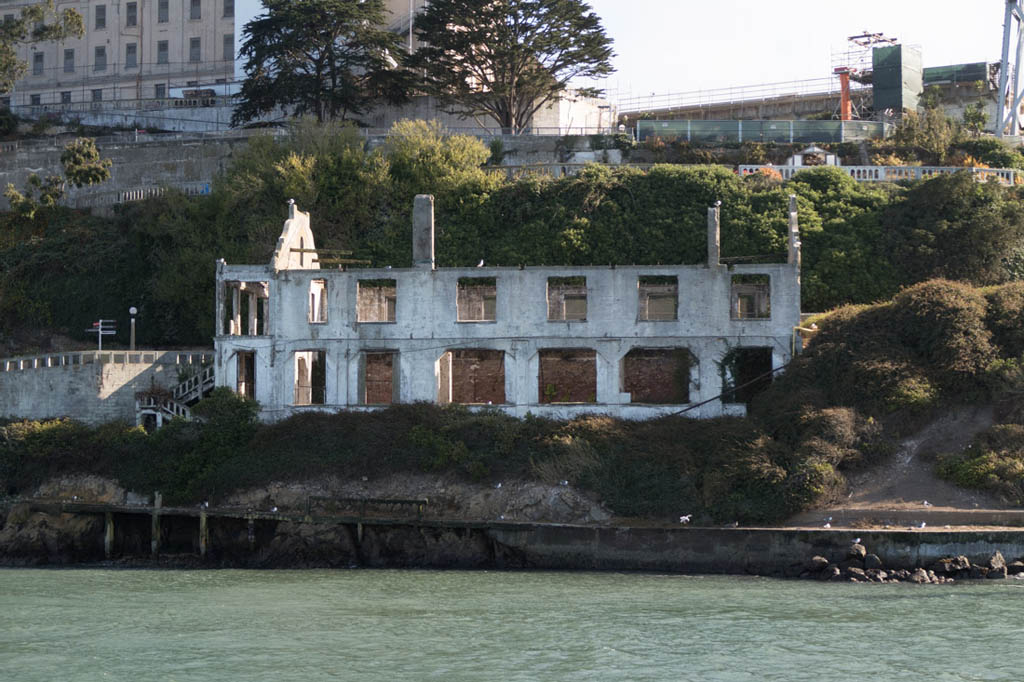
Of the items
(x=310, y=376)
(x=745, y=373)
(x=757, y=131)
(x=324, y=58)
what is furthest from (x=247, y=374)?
(x=757, y=131)

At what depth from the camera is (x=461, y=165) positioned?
2115 inches

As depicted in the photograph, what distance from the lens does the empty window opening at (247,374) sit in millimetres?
42812

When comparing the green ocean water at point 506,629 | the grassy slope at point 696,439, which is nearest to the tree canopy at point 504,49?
the grassy slope at point 696,439

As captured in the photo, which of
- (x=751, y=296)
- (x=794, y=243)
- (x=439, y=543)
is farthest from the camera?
(x=751, y=296)

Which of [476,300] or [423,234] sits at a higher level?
[423,234]

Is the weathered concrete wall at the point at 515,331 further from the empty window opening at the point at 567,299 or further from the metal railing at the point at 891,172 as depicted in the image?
the metal railing at the point at 891,172

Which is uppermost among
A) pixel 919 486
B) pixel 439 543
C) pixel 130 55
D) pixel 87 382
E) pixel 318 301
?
pixel 130 55

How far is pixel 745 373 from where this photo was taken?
4197 centimetres

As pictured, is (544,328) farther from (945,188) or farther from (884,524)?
(945,188)

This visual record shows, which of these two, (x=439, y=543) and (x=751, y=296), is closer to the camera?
(x=439, y=543)

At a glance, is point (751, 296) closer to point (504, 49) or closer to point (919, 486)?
point (919, 486)

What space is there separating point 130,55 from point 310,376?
137 feet

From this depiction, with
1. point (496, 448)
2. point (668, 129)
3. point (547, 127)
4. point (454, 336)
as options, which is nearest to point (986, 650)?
point (496, 448)

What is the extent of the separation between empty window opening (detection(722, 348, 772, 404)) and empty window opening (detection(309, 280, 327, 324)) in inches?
479
